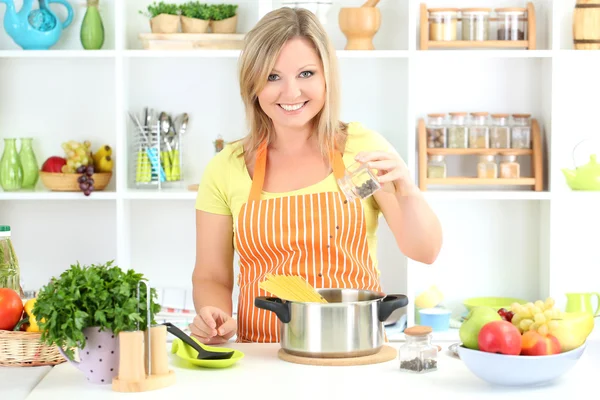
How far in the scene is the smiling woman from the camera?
6.85 ft

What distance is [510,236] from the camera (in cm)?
361

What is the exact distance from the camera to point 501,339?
4.79 ft

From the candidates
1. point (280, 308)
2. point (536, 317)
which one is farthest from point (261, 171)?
point (536, 317)

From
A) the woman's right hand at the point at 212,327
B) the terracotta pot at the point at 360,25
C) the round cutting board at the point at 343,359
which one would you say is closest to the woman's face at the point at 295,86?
the woman's right hand at the point at 212,327

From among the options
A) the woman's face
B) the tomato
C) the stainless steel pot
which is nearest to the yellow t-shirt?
the woman's face

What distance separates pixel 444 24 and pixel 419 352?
6.80ft

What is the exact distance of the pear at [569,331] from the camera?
4.91ft

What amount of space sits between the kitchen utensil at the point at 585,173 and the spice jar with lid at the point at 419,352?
198 centimetres

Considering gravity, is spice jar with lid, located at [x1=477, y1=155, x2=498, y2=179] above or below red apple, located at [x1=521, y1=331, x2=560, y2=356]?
above

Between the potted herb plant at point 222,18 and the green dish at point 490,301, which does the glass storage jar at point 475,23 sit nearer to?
the potted herb plant at point 222,18

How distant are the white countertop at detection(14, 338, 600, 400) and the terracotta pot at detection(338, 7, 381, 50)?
1.91 meters

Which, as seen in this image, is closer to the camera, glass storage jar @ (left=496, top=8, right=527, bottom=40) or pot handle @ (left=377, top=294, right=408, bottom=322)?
pot handle @ (left=377, top=294, right=408, bottom=322)

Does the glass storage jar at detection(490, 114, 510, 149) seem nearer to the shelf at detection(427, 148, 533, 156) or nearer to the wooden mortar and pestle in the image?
the shelf at detection(427, 148, 533, 156)

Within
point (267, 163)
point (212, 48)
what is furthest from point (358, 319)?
point (212, 48)
